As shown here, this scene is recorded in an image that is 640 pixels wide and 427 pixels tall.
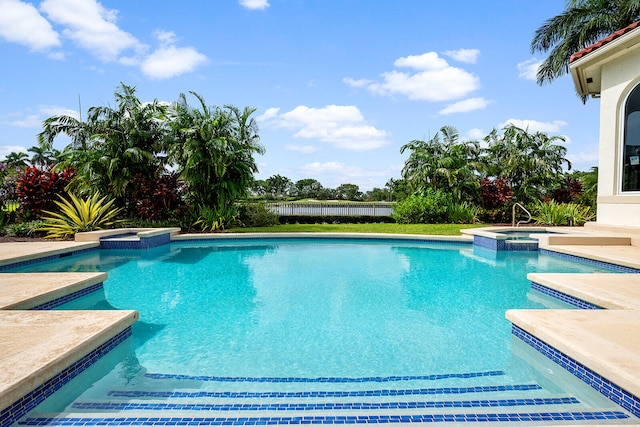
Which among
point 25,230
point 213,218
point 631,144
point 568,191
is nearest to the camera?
point 631,144

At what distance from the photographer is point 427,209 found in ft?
51.9

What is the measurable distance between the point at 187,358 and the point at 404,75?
15422 millimetres

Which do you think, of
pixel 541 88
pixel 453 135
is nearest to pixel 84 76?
pixel 453 135

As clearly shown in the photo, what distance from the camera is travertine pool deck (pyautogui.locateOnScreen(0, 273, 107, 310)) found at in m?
4.16

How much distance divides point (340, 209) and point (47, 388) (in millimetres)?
17602

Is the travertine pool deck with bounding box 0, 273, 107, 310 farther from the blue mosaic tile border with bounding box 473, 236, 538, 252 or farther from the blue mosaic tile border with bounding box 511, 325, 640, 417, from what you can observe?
the blue mosaic tile border with bounding box 473, 236, 538, 252

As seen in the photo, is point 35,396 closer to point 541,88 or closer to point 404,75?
point 404,75

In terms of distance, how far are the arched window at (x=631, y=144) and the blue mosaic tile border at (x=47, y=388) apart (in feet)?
36.9

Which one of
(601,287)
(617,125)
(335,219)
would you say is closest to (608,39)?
(617,125)

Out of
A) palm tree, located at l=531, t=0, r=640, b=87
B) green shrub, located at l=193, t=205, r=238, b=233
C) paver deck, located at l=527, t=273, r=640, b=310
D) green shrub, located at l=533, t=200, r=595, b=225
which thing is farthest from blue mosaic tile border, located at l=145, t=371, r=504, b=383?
Result: palm tree, located at l=531, t=0, r=640, b=87

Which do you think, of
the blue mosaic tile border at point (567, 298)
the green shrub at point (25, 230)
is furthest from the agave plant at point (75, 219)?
the blue mosaic tile border at point (567, 298)

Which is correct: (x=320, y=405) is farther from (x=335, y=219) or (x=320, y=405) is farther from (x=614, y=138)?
(x=335, y=219)

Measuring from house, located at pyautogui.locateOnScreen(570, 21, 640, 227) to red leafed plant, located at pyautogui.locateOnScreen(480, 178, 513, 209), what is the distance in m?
5.88

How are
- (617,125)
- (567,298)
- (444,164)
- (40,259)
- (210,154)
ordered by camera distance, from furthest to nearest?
(444,164)
(210,154)
(617,125)
(40,259)
(567,298)
